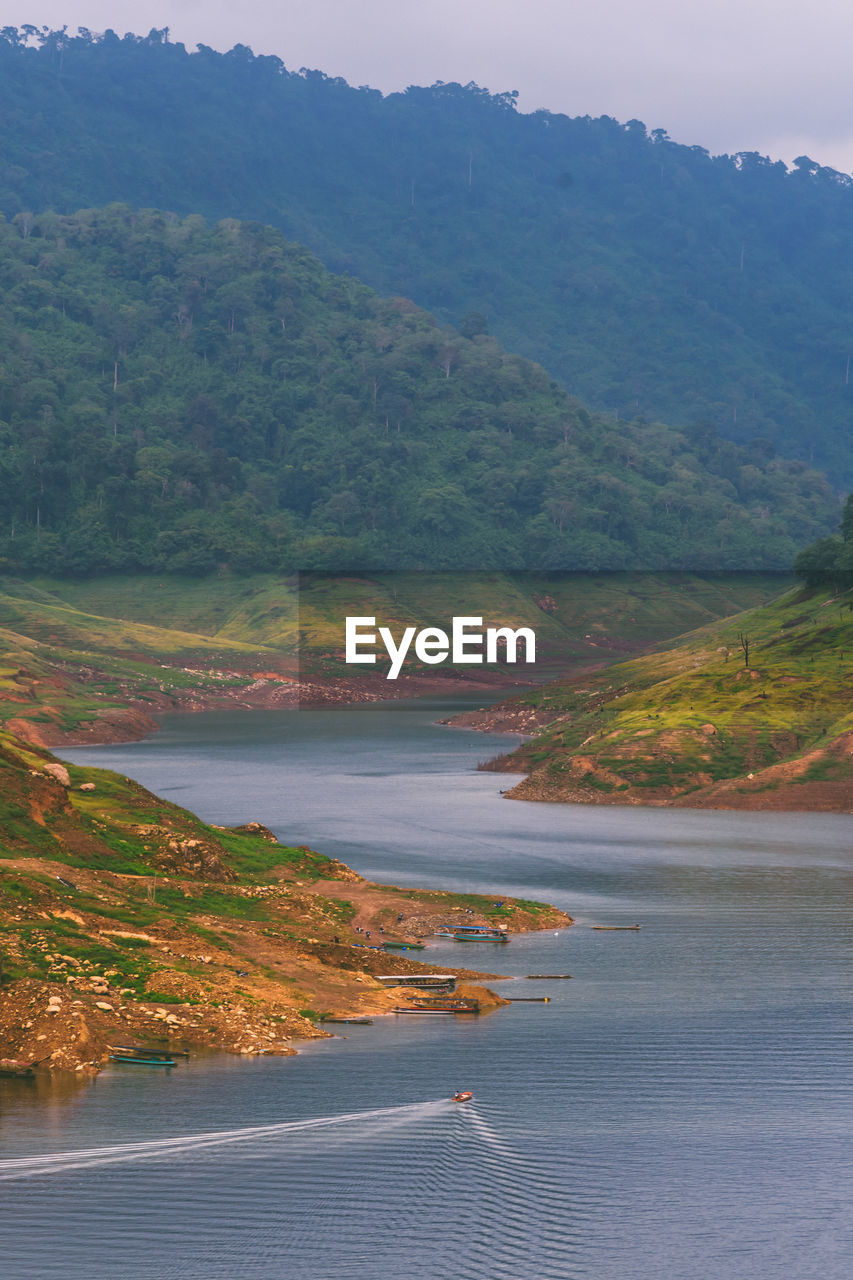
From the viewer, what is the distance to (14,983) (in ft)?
179

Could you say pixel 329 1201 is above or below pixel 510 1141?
below

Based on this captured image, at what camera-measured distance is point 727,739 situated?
462ft

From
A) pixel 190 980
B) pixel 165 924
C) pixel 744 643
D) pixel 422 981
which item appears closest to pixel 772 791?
pixel 744 643

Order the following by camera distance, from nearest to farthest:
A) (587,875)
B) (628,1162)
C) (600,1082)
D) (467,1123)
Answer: (628,1162), (467,1123), (600,1082), (587,875)

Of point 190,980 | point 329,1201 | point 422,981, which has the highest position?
point 190,980

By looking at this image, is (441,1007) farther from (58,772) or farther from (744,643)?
(744,643)

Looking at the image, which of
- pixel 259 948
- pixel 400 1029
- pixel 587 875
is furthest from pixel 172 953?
pixel 587 875

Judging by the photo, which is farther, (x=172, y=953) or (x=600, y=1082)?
(x=172, y=953)

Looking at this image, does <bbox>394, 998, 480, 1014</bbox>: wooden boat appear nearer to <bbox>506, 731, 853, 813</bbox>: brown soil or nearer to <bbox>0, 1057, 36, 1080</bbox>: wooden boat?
<bbox>0, 1057, 36, 1080</bbox>: wooden boat

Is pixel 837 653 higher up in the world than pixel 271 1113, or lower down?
higher up

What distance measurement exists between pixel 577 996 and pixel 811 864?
42814 millimetres

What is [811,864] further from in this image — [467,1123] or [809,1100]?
[467,1123]

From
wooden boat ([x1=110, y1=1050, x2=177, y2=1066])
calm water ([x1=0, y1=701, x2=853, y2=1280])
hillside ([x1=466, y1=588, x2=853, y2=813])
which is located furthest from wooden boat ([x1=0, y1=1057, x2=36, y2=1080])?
hillside ([x1=466, y1=588, x2=853, y2=813])

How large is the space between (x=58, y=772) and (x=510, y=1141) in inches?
1444
